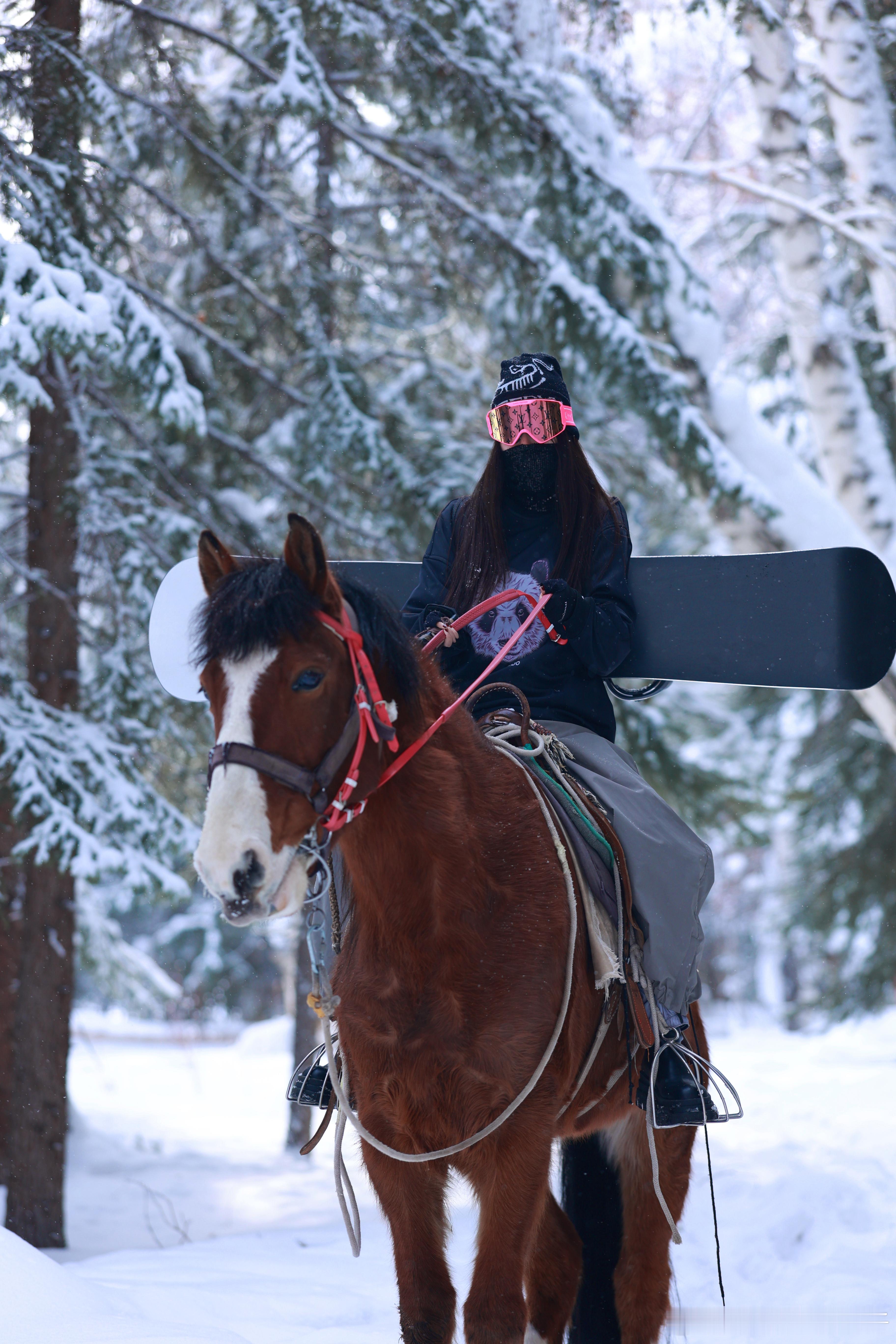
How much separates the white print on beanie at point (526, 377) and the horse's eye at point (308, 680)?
5.67 ft

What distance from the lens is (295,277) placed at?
26.5ft

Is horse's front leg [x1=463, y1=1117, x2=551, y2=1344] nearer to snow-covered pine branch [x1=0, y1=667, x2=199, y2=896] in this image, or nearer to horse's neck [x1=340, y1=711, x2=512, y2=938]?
horse's neck [x1=340, y1=711, x2=512, y2=938]

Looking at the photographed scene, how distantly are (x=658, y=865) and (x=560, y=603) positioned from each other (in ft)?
2.65

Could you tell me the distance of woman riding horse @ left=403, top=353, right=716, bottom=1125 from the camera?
3303 mm

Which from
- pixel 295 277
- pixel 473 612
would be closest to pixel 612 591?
pixel 473 612

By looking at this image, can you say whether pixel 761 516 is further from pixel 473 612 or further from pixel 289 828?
pixel 289 828

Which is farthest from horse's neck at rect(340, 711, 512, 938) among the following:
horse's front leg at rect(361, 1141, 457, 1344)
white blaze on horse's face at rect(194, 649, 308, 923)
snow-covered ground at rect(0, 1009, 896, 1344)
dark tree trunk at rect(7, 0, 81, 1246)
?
dark tree trunk at rect(7, 0, 81, 1246)

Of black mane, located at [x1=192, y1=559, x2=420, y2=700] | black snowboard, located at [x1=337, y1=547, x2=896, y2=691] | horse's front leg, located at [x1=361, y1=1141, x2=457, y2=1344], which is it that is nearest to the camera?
black mane, located at [x1=192, y1=559, x2=420, y2=700]

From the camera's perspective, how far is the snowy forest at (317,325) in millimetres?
6309

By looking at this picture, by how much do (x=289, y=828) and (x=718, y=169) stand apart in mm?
7796

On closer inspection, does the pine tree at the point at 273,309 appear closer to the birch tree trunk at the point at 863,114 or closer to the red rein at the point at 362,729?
the birch tree trunk at the point at 863,114

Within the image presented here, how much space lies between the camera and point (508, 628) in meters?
3.59

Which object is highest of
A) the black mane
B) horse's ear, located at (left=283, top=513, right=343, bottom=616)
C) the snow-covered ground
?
horse's ear, located at (left=283, top=513, right=343, bottom=616)

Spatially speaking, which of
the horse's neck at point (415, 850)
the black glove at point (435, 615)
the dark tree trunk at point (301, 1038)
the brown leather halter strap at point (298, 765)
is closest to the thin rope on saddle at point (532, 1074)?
the horse's neck at point (415, 850)
